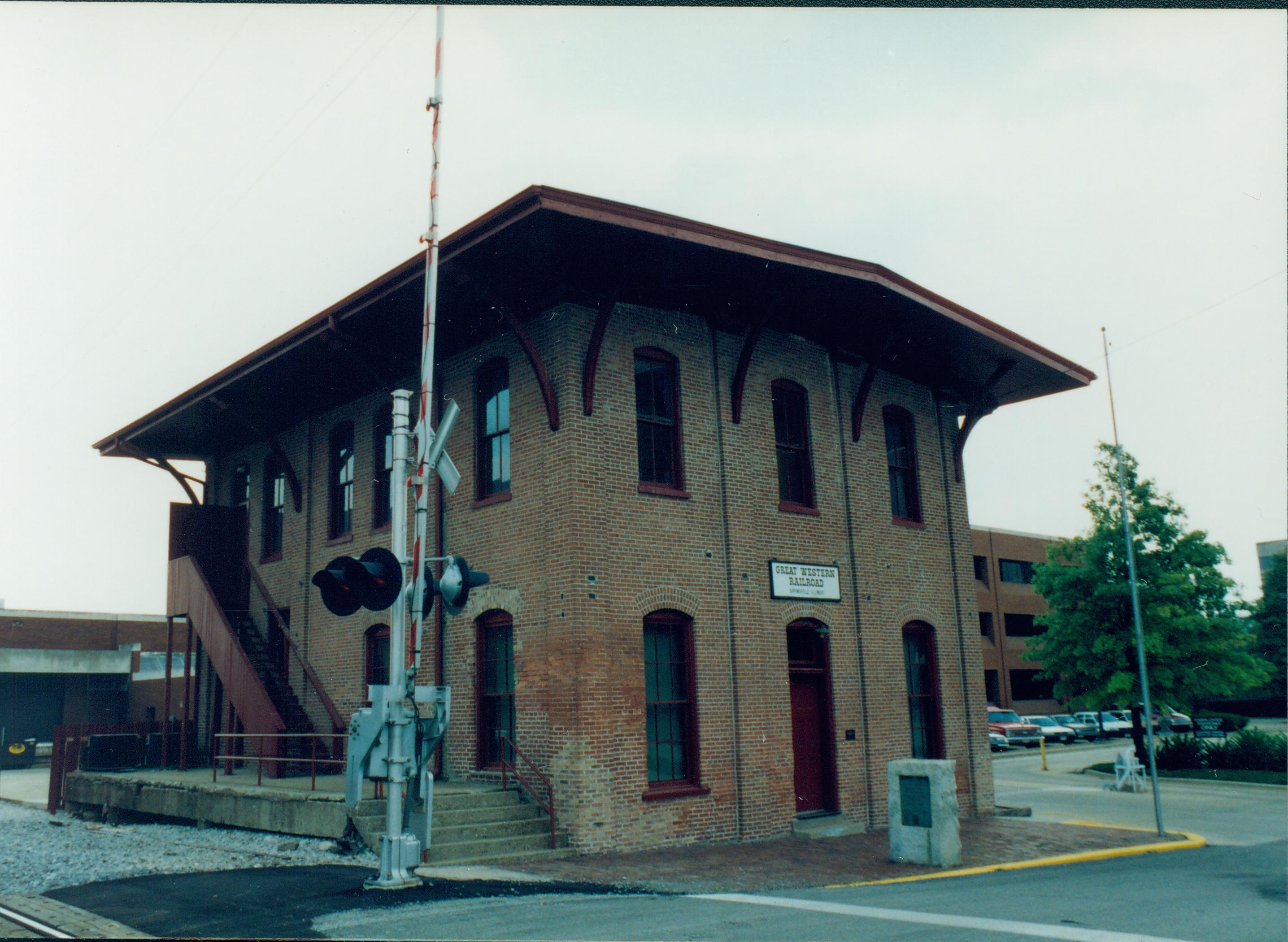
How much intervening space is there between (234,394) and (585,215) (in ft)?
35.8

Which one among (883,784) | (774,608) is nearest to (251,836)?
(774,608)

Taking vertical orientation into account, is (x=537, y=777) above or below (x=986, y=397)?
below

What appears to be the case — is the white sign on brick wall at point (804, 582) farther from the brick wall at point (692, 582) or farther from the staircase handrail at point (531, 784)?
the staircase handrail at point (531, 784)

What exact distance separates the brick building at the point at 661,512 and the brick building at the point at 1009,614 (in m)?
37.2

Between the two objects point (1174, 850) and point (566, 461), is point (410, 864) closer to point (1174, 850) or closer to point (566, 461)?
point (566, 461)

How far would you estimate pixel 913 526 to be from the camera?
749 inches

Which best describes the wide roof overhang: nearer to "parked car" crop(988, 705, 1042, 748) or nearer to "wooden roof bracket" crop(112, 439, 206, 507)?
"wooden roof bracket" crop(112, 439, 206, 507)

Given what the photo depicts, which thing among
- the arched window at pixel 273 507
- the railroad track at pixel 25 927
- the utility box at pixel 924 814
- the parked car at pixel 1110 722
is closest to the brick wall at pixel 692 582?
the utility box at pixel 924 814

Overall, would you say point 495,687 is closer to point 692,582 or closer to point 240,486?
point 692,582

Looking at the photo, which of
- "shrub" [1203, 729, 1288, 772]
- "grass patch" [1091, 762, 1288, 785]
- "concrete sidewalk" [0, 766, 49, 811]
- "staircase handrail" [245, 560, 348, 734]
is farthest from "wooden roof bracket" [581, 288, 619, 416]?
"shrub" [1203, 729, 1288, 772]

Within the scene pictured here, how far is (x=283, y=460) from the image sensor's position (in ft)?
67.9

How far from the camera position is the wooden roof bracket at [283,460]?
20.7 m

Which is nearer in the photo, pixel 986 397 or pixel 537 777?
pixel 537 777

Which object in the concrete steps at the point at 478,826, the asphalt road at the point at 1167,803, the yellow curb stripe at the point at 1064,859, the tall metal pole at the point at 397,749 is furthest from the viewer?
the asphalt road at the point at 1167,803
